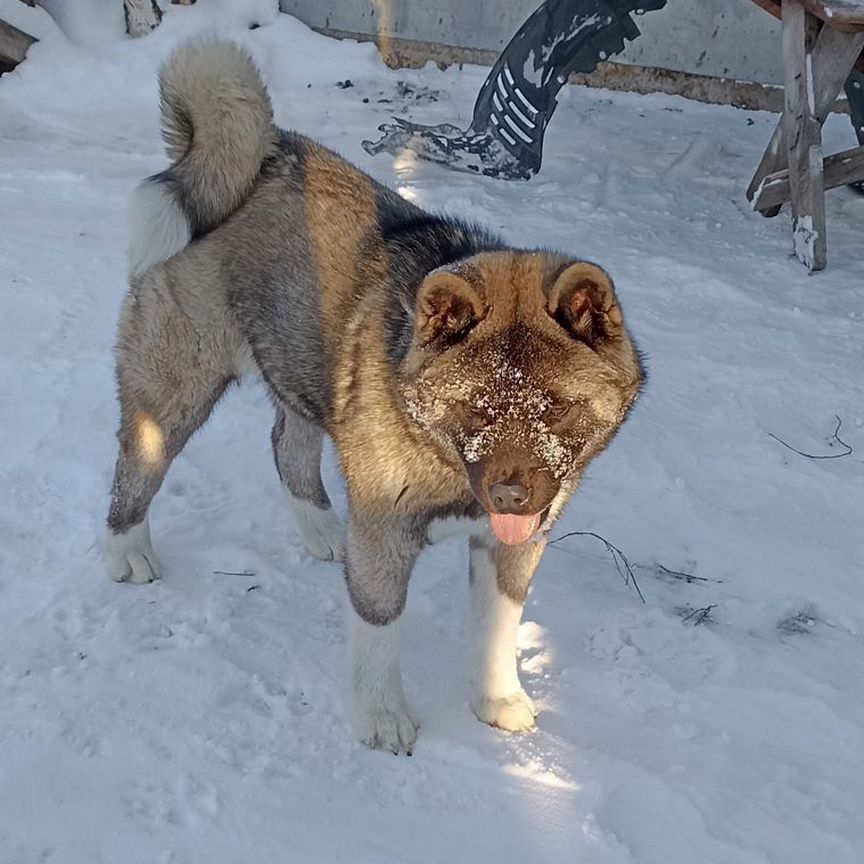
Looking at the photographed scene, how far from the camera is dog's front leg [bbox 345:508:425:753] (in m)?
2.66

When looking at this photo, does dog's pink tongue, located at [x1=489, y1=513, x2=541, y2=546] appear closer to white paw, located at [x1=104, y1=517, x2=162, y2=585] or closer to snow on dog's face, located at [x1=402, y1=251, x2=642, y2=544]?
snow on dog's face, located at [x1=402, y1=251, x2=642, y2=544]

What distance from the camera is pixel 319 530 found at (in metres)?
3.51

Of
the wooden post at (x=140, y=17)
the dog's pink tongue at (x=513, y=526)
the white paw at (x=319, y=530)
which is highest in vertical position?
the wooden post at (x=140, y=17)

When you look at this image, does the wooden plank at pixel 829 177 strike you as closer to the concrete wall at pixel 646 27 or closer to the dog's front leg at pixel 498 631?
the concrete wall at pixel 646 27

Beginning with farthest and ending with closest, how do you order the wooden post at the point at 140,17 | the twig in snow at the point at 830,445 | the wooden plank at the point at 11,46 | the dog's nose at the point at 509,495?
the wooden post at the point at 140,17, the wooden plank at the point at 11,46, the twig in snow at the point at 830,445, the dog's nose at the point at 509,495

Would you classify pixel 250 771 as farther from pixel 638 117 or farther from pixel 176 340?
pixel 638 117

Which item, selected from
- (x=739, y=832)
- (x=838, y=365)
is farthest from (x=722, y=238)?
(x=739, y=832)

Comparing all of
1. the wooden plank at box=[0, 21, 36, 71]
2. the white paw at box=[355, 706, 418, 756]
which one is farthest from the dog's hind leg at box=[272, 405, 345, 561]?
the wooden plank at box=[0, 21, 36, 71]

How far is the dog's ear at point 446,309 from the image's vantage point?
2.20m

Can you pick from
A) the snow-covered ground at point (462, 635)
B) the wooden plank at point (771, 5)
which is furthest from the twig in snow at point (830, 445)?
the wooden plank at point (771, 5)

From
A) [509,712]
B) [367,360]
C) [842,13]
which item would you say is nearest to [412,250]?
[367,360]

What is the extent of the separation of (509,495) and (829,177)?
4.47 metres

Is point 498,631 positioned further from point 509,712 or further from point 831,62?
point 831,62

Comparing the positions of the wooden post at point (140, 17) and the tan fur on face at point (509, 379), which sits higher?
the tan fur on face at point (509, 379)
